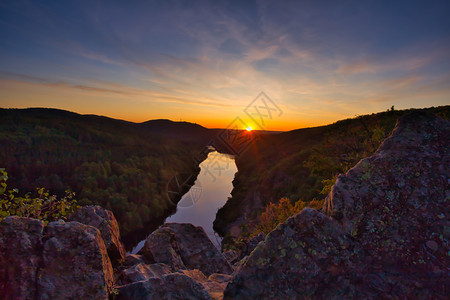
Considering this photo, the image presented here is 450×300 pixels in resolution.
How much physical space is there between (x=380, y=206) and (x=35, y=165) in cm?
8009

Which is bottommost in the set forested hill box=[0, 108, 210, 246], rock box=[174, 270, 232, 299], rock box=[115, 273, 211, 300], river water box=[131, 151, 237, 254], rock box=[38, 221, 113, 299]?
river water box=[131, 151, 237, 254]

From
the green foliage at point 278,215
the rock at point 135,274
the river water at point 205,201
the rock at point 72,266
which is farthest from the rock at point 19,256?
the river water at point 205,201

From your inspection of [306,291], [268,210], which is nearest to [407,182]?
[306,291]

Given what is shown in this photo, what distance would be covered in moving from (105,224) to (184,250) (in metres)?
3.74

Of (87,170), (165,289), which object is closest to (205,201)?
(87,170)

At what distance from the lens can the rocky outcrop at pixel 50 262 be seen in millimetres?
4168

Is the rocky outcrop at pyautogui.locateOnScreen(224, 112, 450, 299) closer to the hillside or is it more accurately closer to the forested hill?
the hillside

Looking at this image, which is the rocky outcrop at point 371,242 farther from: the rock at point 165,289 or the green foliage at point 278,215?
the green foliage at point 278,215

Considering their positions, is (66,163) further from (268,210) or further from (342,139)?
(342,139)

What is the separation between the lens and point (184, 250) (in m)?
10.2

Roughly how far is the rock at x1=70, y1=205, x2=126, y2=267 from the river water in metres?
29.1

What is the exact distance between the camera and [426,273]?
4.05 meters

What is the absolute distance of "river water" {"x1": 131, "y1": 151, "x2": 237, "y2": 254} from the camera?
53356 millimetres

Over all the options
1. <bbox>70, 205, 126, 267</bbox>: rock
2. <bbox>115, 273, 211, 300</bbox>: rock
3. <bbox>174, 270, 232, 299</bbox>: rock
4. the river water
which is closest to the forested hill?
the river water
